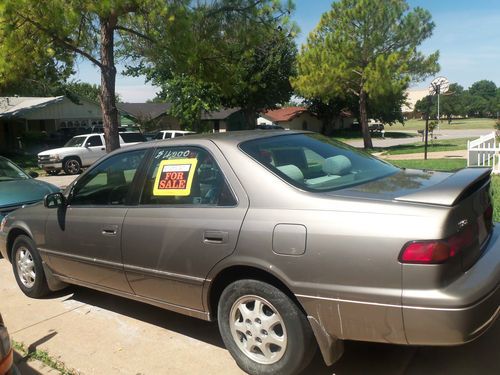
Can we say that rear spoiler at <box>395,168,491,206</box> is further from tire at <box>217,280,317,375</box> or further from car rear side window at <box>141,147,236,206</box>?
car rear side window at <box>141,147,236,206</box>

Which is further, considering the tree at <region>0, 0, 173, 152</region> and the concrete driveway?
the tree at <region>0, 0, 173, 152</region>

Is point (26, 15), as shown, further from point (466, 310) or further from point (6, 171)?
point (466, 310)

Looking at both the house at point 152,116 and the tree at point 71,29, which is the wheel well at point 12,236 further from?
the house at point 152,116

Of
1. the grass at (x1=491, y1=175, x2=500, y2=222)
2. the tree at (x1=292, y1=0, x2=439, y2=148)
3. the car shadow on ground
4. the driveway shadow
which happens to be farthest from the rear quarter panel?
the tree at (x1=292, y1=0, x2=439, y2=148)

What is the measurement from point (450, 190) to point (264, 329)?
4.72 ft

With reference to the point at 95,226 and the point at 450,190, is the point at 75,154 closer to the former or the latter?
the point at 95,226

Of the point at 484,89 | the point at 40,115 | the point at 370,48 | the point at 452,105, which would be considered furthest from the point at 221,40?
the point at 484,89

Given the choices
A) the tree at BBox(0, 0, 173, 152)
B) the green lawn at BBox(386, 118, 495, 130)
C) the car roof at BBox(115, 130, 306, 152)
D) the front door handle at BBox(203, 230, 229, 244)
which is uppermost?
the tree at BBox(0, 0, 173, 152)

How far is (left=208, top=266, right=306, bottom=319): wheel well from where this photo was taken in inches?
123

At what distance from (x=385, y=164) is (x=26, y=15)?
331 inches

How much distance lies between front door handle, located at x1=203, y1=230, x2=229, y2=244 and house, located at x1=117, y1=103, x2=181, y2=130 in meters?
38.5

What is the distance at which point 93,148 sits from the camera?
2189 cm

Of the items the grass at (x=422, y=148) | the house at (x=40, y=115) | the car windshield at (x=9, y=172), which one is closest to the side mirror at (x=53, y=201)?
the car windshield at (x=9, y=172)

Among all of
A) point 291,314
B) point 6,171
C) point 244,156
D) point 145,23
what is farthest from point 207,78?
point 291,314
